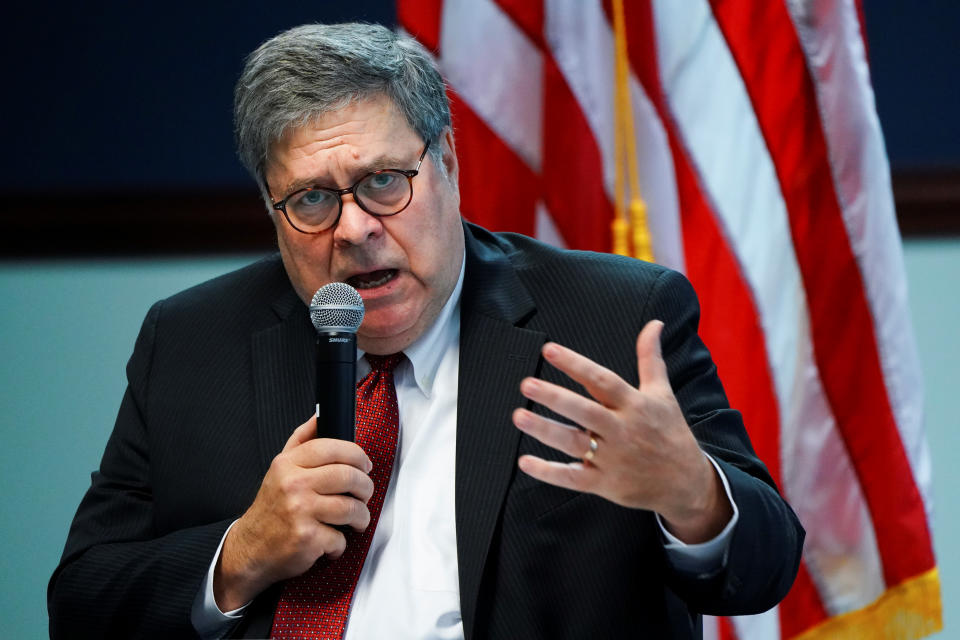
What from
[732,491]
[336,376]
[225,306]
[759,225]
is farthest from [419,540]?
[759,225]

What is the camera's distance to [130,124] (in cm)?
303

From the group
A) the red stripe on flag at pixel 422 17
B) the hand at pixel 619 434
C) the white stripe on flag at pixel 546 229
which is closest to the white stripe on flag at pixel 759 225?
the white stripe on flag at pixel 546 229

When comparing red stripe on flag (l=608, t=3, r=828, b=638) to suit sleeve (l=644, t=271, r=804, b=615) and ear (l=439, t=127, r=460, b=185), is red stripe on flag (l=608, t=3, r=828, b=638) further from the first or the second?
ear (l=439, t=127, r=460, b=185)

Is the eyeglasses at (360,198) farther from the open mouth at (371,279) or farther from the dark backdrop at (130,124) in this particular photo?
the dark backdrop at (130,124)

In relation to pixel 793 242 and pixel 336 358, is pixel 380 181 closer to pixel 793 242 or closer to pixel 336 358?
pixel 336 358

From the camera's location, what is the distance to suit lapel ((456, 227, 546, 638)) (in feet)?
5.04

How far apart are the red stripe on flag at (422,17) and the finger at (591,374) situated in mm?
1399

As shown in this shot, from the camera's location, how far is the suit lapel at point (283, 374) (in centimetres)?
172

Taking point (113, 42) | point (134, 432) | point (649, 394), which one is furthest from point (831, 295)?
point (113, 42)

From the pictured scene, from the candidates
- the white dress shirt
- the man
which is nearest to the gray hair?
the man

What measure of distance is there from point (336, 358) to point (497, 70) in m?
1.28

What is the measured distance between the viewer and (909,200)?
9.18 ft

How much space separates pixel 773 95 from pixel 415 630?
1.47m

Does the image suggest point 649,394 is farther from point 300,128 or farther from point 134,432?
point 134,432
